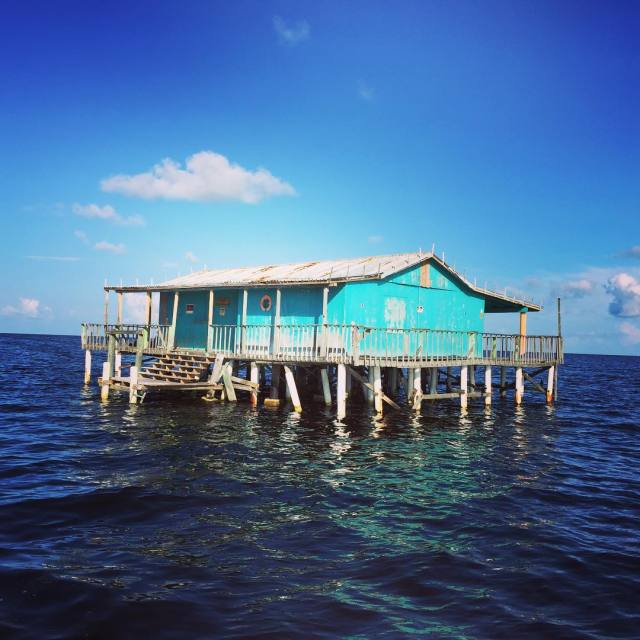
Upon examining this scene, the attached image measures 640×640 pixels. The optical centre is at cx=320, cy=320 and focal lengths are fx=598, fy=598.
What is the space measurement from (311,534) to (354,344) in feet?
37.1

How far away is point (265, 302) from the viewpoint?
997 inches

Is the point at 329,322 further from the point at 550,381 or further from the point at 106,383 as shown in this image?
the point at 550,381

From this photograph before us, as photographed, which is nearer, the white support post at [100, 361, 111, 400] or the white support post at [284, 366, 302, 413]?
the white support post at [284, 366, 302, 413]

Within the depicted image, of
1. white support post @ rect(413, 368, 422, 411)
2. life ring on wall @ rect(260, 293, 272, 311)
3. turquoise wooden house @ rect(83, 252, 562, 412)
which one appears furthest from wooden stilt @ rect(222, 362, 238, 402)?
white support post @ rect(413, 368, 422, 411)

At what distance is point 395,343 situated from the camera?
23844 mm

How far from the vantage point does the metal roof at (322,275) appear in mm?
23297

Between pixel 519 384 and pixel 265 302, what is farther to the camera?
pixel 519 384

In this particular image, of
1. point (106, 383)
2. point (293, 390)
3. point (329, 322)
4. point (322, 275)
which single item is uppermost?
point (322, 275)

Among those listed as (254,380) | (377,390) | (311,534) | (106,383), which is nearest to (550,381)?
(377,390)

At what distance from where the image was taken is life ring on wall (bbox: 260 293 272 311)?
82.5 ft

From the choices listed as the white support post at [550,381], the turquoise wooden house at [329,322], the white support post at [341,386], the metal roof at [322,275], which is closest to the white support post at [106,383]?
the turquoise wooden house at [329,322]

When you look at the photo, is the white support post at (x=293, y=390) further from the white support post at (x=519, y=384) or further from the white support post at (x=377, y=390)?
the white support post at (x=519, y=384)

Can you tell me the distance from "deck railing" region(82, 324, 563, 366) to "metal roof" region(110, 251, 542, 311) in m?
1.82

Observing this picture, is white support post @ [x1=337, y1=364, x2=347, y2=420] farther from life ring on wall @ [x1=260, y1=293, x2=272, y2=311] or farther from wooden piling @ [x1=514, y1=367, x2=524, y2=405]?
wooden piling @ [x1=514, y1=367, x2=524, y2=405]
